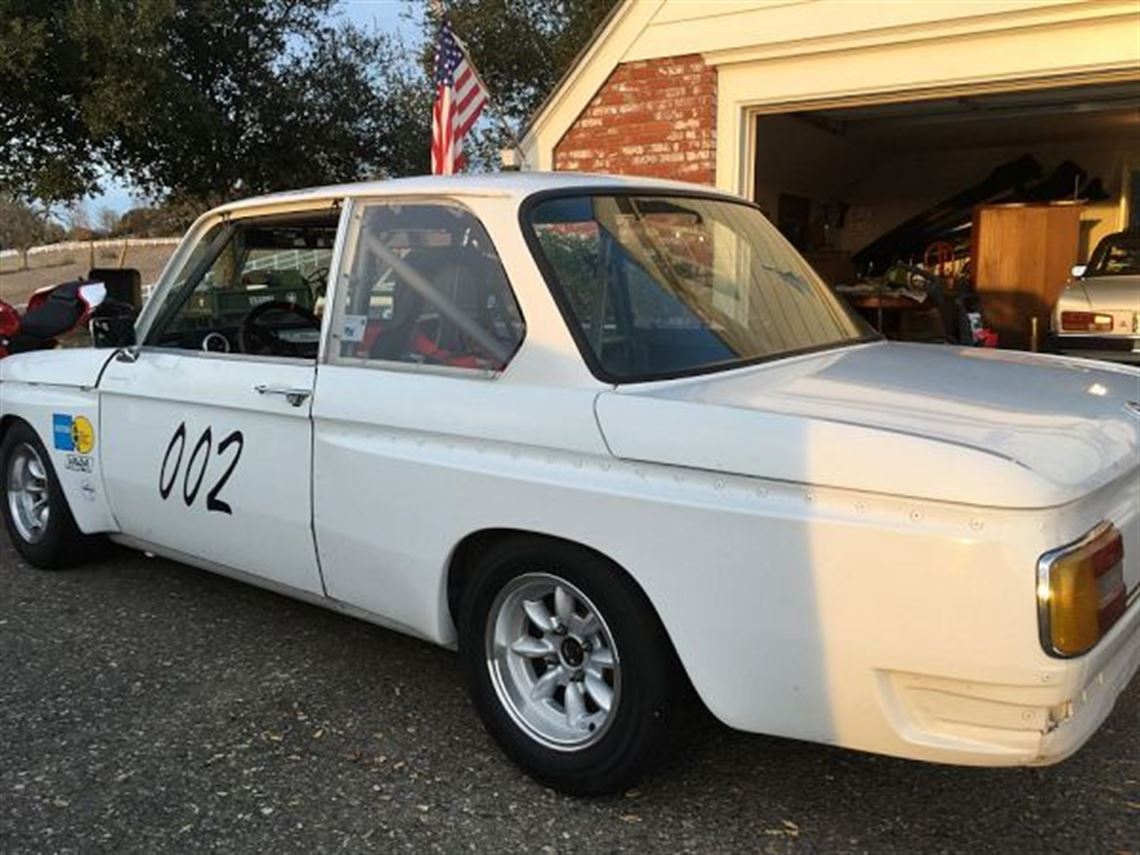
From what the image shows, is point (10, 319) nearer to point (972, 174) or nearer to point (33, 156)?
point (33, 156)

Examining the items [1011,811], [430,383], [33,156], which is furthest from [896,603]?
[33,156]

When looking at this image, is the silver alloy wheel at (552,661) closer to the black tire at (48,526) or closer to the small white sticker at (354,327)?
the small white sticker at (354,327)

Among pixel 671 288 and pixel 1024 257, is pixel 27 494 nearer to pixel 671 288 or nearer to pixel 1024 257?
pixel 671 288

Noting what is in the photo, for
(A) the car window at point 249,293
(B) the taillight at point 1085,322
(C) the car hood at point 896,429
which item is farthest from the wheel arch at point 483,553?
(B) the taillight at point 1085,322

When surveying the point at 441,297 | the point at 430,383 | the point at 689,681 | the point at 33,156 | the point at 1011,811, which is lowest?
the point at 1011,811

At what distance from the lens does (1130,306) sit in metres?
8.11

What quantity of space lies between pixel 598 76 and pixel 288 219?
5.80 metres

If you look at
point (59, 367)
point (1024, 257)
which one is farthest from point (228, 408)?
point (1024, 257)

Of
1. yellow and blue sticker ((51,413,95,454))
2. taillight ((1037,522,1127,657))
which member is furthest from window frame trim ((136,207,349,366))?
taillight ((1037,522,1127,657))

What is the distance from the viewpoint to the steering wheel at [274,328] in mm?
4273

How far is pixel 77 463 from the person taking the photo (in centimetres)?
442

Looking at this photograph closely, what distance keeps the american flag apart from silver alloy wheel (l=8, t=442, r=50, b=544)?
15.7ft

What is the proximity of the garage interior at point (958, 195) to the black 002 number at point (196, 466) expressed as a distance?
650cm

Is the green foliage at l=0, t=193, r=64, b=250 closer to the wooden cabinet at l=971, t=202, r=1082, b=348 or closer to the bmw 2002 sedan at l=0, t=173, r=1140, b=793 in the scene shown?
the wooden cabinet at l=971, t=202, r=1082, b=348
